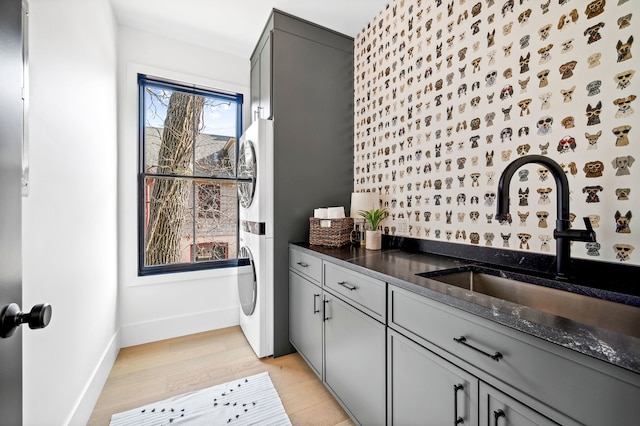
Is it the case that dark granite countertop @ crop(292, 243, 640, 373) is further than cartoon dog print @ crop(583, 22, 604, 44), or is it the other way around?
cartoon dog print @ crop(583, 22, 604, 44)

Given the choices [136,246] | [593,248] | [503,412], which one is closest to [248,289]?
[136,246]

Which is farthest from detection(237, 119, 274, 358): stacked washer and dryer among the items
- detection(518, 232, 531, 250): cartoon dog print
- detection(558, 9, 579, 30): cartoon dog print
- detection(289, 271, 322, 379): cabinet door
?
detection(558, 9, 579, 30): cartoon dog print

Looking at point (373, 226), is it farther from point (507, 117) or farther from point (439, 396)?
point (439, 396)

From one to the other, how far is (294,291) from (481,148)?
1.59 metres

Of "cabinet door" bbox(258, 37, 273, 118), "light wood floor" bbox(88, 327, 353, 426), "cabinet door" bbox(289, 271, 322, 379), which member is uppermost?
"cabinet door" bbox(258, 37, 273, 118)

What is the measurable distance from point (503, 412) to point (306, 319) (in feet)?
4.44

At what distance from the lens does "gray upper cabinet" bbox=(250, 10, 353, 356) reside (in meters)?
2.22

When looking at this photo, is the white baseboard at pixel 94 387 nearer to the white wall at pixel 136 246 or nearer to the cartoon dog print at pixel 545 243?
the white wall at pixel 136 246

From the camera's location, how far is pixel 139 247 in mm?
2508

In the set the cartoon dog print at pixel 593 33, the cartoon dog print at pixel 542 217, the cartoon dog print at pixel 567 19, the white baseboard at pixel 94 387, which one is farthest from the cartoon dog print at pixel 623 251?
the white baseboard at pixel 94 387

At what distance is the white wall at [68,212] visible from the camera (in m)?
1.08

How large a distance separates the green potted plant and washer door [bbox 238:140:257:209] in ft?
2.98

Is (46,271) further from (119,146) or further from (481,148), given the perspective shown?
(481,148)

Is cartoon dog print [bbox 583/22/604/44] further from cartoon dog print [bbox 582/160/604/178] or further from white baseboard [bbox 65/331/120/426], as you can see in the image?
white baseboard [bbox 65/331/120/426]
